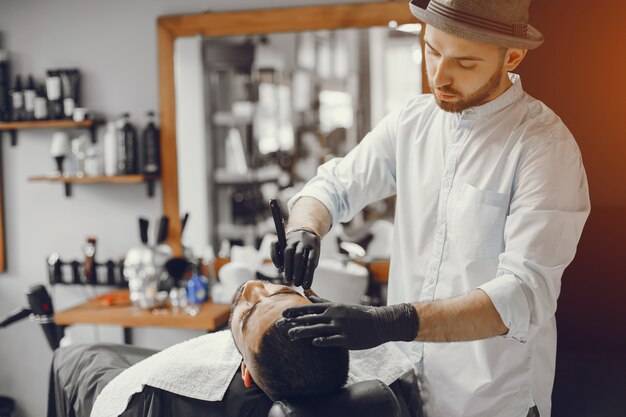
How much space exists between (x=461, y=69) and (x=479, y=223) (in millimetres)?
347

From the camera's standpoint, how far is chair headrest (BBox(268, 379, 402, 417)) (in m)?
1.26

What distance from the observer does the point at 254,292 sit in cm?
163

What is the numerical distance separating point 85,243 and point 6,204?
60 cm

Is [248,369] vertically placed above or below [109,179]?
below

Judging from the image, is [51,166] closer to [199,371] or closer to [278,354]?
[199,371]

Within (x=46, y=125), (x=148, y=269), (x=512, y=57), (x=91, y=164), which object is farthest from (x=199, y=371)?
(x=46, y=125)

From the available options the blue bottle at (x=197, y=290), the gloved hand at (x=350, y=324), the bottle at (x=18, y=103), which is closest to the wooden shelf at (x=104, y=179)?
the bottle at (x=18, y=103)

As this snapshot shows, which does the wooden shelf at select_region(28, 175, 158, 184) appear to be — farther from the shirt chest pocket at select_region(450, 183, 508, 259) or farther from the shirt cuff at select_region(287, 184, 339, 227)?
the shirt chest pocket at select_region(450, 183, 508, 259)

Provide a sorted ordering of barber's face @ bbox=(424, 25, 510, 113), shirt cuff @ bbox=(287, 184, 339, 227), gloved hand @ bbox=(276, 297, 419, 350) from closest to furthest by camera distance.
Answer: gloved hand @ bbox=(276, 297, 419, 350) → barber's face @ bbox=(424, 25, 510, 113) → shirt cuff @ bbox=(287, 184, 339, 227)

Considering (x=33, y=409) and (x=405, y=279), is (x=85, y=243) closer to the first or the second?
(x=33, y=409)

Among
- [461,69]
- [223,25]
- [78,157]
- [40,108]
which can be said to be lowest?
[78,157]

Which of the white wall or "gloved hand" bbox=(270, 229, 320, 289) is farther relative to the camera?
the white wall

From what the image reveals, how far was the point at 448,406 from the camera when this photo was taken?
5.34ft

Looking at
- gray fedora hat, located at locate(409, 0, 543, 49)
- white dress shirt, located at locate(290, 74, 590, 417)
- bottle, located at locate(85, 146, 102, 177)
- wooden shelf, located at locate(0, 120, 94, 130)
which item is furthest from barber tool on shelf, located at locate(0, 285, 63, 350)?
gray fedora hat, located at locate(409, 0, 543, 49)
